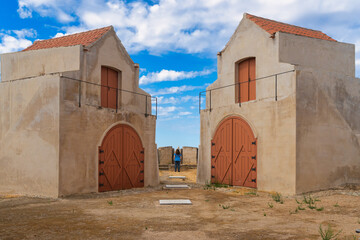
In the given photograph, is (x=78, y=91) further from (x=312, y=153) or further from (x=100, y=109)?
(x=312, y=153)

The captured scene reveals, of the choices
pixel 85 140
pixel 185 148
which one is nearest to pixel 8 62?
pixel 85 140

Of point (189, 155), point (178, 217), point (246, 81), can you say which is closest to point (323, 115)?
point (246, 81)

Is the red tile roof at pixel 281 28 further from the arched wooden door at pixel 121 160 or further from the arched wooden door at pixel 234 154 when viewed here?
the arched wooden door at pixel 121 160

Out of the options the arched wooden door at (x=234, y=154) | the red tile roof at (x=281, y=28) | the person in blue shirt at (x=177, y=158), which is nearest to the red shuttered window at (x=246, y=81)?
the arched wooden door at (x=234, y=154)

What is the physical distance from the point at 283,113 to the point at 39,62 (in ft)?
31.6

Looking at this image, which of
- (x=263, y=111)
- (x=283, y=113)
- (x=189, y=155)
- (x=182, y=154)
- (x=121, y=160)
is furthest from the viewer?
(x=182, y=154)

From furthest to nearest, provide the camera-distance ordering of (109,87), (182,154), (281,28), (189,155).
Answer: (182,154) → (189,155) → (281,28) → (109,87)

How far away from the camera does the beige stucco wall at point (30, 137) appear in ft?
38.8

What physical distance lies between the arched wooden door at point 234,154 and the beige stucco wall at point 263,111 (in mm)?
302

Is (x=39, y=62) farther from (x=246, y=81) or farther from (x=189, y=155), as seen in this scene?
(x=189, y=155)

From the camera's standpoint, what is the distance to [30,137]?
40.3 ft

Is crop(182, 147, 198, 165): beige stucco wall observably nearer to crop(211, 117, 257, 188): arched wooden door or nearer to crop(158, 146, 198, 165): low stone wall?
crop(158, 146, 198, 165): low stone wall

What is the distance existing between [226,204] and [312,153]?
13.6ft

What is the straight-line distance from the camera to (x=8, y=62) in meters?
14.3
